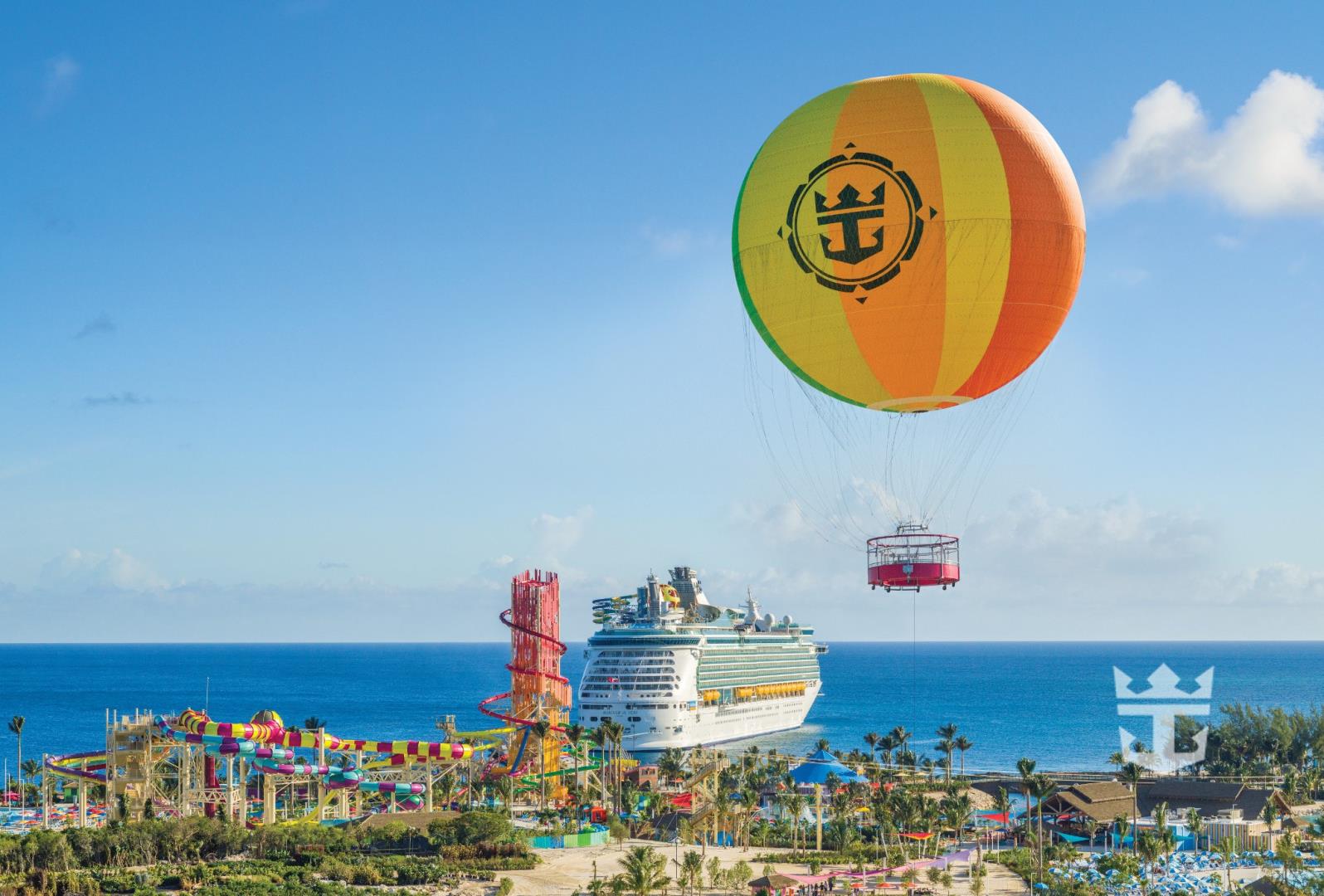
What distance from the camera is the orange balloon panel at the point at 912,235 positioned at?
84.2ft

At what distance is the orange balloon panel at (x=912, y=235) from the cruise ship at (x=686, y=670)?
52.6 m

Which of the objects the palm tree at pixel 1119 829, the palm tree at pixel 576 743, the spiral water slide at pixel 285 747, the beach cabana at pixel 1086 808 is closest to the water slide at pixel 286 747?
the spiral water slide at pixel 285 747

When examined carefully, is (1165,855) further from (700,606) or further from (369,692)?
(369,692)

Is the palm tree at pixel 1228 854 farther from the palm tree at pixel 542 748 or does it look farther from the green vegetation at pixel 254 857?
the palm tree at pixel 542 748

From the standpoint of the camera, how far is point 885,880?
3912 centimetres

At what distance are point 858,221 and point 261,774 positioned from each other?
38040 mm

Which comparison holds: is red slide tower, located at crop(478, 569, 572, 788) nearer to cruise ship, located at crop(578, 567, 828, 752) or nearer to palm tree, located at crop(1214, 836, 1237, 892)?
cruise ship, located at crop(578, 567, 828, 752)

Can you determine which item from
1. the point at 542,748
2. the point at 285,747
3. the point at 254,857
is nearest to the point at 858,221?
the point at 254,857

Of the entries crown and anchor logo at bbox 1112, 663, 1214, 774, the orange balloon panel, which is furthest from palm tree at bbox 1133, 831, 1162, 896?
crown and anchor logo at bbox 1112, 663, 1214, 774

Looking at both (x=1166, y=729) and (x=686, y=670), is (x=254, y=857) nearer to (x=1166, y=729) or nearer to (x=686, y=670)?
(x=686, y=670)

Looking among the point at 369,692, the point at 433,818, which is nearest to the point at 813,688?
the point at 433,818

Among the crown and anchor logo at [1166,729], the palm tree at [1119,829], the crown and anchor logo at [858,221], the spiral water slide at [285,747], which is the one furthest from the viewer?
the crown and anchor logo at [1166,729]

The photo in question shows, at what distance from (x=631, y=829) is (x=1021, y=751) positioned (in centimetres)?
6335

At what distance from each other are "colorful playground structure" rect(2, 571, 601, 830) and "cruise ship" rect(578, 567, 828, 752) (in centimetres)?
1607
